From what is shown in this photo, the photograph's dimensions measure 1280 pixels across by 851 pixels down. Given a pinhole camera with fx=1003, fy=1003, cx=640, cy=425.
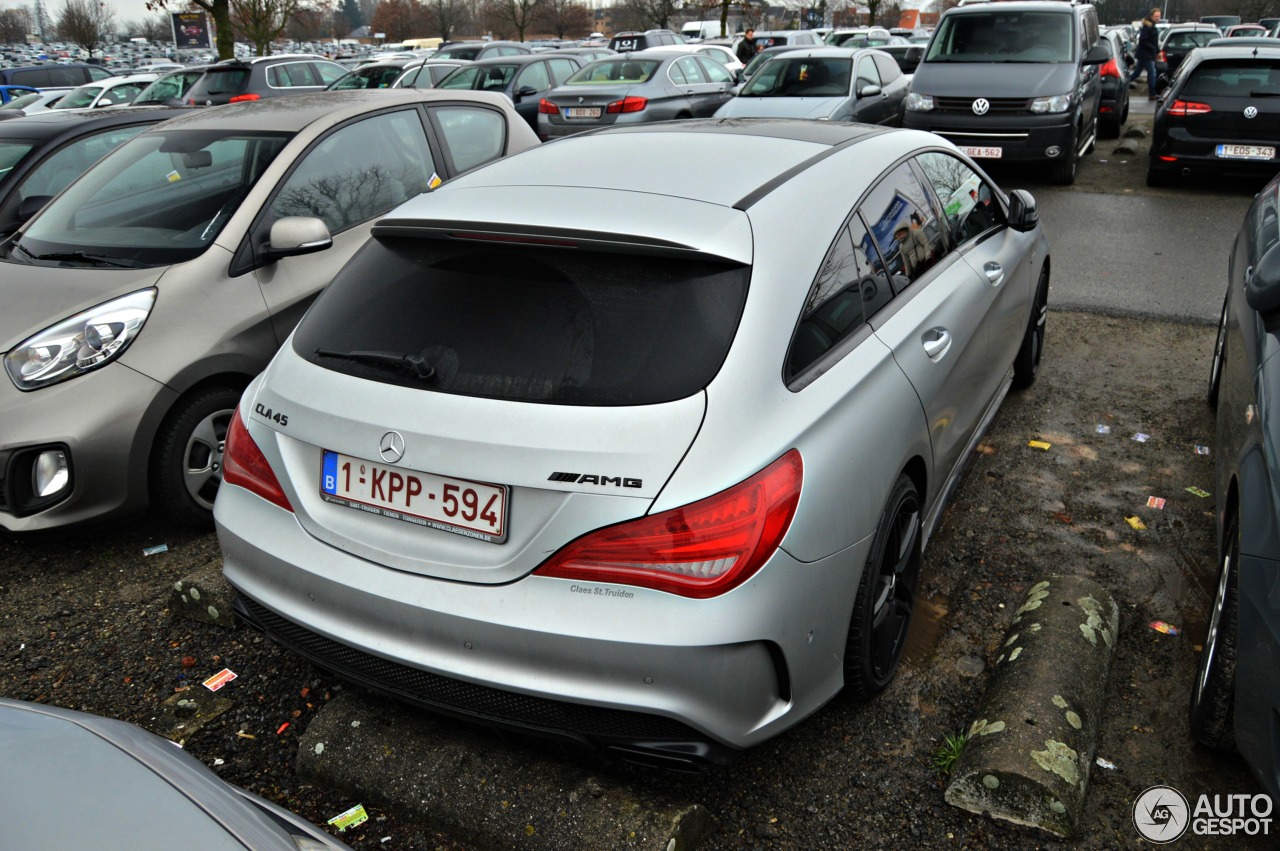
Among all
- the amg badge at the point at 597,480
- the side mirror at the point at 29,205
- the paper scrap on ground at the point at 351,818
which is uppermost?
the amg badge at the point at 597,480

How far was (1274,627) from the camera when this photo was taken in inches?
87.7

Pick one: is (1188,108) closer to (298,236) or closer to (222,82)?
(298,236)

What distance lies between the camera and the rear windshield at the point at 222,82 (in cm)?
1542

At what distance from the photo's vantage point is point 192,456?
410cm

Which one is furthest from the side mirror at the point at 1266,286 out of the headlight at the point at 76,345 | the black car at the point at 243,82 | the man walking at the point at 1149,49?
the man walking at the point at 1149,49

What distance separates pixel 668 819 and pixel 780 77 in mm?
11657

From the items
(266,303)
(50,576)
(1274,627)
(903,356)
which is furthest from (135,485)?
(1274,627)

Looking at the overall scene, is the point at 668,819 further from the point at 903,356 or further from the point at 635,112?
the point at 635,112

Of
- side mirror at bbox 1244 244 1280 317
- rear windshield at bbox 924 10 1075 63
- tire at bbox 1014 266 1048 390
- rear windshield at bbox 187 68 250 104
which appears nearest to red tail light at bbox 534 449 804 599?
side mirror at bbox 1244 244 1280 317

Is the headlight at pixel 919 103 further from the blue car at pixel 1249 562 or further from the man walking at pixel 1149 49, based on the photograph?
the man walking at pixel 1149 49

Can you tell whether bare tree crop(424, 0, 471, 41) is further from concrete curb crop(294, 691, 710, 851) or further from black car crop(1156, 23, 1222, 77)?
concrete curb crop(294, 691, 710, 851)

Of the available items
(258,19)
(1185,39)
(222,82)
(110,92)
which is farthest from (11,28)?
(1185,39)

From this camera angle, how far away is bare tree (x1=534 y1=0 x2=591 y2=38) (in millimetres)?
62594

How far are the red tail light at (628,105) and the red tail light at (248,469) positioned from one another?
11317 mm
